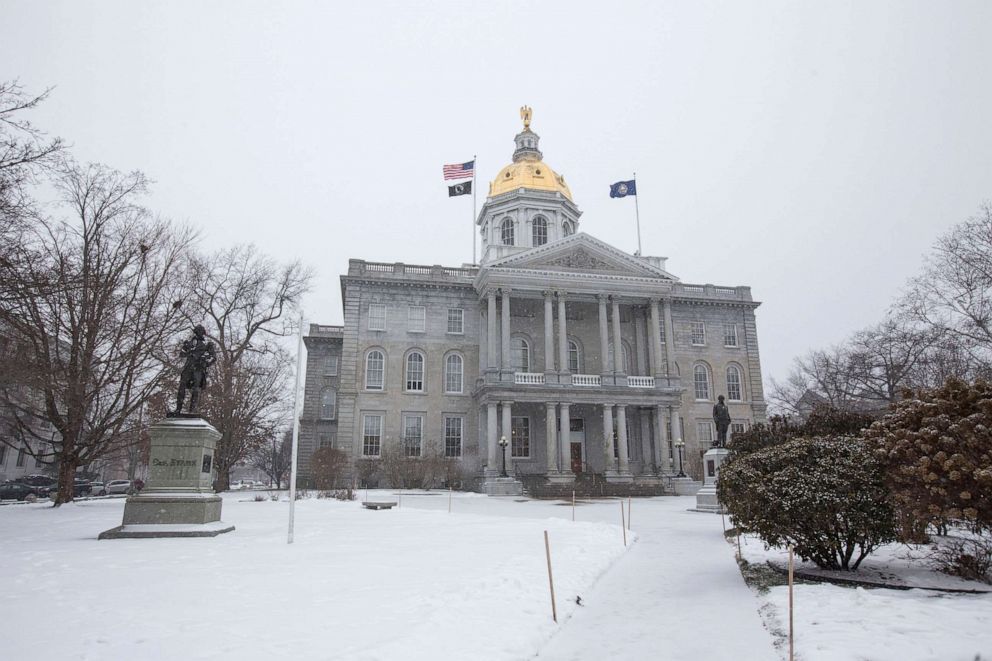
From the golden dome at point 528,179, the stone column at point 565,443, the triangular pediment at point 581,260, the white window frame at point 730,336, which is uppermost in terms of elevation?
the golden dome at point 528,179

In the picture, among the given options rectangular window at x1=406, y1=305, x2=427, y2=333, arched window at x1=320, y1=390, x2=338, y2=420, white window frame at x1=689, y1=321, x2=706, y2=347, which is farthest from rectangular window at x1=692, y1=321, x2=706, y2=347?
arched window at x1=320, y1=390, x2=338, y2=420

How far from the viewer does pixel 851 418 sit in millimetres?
12133

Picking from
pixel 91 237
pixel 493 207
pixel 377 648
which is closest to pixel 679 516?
pixel 377 648

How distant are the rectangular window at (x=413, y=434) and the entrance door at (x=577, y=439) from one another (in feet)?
32.5

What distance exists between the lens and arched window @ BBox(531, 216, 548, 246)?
46688 millimetres

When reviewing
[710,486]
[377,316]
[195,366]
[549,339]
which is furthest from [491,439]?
[195,366]

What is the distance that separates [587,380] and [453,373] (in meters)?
9.02

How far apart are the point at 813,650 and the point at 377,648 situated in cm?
376

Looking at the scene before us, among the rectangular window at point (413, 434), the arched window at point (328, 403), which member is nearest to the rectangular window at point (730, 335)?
the rectangular window at point (413, 434)

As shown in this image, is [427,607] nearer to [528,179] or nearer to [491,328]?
[491,328]

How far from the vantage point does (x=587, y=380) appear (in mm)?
38281

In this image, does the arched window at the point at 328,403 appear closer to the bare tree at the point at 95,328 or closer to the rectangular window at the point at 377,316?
the rectangular window at the point at 377,316

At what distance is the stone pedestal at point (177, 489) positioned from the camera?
12.5 meters

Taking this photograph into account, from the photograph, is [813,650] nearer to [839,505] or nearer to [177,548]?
[839,505]
